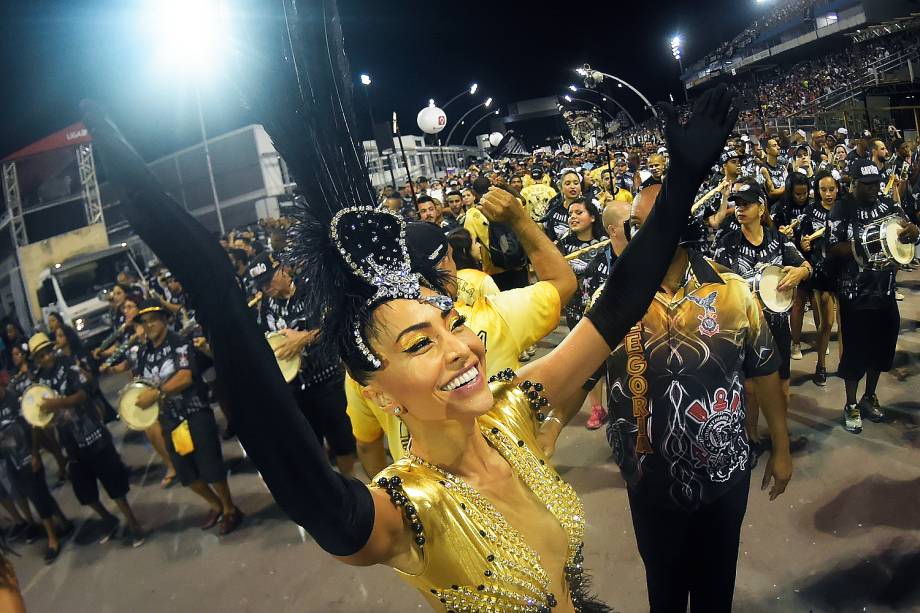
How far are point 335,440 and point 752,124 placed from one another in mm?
28337

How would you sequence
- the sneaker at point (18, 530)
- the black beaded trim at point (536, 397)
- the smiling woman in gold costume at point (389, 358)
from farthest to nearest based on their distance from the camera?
the sneaker at point (18, 530) → the black beaded trim at point (536, 397) → the smiling woman in gold costume at point (389, 358)

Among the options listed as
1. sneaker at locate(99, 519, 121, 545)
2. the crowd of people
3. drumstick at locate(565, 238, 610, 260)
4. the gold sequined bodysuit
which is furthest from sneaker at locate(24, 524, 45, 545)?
the gold sequined bodysuit

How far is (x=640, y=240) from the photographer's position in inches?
64.2

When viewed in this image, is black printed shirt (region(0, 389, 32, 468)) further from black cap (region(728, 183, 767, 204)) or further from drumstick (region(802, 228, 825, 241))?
drumstick (region(802, 228, 825, 241))

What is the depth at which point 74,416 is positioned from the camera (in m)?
5.45

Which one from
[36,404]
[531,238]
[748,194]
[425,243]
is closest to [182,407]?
[36,404]

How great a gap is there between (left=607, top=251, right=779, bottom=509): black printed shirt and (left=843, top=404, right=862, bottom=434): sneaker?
284cm

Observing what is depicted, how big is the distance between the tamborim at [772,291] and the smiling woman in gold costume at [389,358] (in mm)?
2921

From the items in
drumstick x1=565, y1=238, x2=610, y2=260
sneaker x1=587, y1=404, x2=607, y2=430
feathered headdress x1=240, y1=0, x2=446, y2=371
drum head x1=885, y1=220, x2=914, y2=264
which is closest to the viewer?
feathered headdress x1=240, y1=0, x2=446, y2=371

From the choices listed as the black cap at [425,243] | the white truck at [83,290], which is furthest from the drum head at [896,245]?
the white truck at [83,290]

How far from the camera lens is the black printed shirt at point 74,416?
215 inches

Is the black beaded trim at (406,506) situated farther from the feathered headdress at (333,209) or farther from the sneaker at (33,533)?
the sneaker at (33,533)

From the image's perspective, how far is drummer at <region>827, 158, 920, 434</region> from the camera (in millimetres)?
4531

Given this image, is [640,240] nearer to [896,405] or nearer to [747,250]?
[747,250]
